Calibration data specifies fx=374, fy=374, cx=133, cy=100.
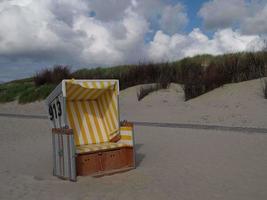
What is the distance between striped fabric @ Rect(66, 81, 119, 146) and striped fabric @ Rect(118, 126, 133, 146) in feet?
0.83

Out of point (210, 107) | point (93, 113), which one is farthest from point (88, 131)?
point (210, 107)

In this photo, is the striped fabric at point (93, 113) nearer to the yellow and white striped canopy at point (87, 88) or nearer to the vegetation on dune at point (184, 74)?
the yellow and white striped canopy at point (87, 88)

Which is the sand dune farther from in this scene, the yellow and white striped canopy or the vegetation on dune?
the yellow and white striped canopy

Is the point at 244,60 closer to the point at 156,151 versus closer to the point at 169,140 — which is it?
the point at 169,140

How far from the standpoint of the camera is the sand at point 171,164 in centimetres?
551

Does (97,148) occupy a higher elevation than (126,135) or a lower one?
lower

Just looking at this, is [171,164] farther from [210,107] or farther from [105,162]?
[210,107]

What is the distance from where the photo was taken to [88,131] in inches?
312

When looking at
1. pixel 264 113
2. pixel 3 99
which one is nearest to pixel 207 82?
pixel 264 113

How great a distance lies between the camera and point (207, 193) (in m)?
5.32

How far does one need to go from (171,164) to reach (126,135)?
105 cm

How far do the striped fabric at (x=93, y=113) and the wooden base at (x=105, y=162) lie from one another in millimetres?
738

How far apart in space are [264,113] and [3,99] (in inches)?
843

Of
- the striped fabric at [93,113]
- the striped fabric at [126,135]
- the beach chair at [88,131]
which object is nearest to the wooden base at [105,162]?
the beach chair at [88,131]
